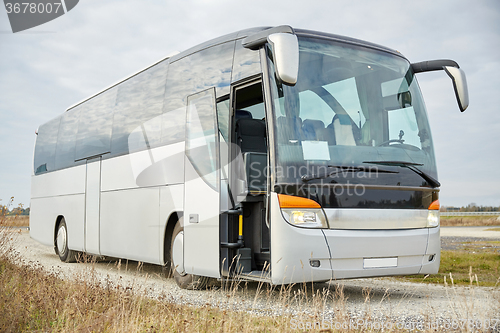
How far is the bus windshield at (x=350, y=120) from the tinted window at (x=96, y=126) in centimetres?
580

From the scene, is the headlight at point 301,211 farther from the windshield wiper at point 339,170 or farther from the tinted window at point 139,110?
the tinted window at point 139,110

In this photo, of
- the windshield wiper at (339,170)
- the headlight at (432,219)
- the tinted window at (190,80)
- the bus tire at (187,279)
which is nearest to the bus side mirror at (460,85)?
the headlight at (432,219)

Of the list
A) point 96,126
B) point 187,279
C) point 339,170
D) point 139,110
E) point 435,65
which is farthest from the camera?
point 96,126

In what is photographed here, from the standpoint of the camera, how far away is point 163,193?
880cm

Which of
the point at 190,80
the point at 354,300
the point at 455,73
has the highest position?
the point at 190,80

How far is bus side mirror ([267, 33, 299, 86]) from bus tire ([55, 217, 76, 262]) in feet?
31.6

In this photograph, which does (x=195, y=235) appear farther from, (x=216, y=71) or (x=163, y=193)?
(x=216, y=71)

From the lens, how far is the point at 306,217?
617 cm

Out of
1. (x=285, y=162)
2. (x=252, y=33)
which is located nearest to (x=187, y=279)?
(x=285, y=162)

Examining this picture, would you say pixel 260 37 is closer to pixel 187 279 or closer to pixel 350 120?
pixel 350 120

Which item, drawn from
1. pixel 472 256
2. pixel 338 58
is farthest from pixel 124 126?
pixel 472 256

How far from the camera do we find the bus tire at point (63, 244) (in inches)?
539

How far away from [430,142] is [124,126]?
6.01 metres

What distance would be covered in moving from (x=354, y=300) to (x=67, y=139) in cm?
938
